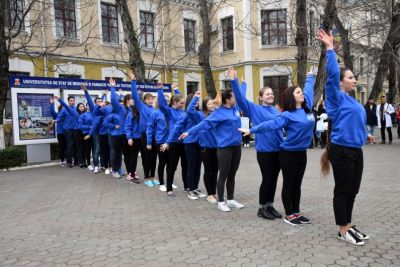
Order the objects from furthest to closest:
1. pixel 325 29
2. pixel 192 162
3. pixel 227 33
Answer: pixel 227 33, pixel 325 29, pixel 192 162

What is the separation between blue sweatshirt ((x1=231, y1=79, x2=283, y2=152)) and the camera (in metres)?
5.20

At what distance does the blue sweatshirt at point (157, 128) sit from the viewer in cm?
742

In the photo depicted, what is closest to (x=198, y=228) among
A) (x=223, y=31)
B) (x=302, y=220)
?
(x=302, y=220)

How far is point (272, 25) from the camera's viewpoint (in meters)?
26.2

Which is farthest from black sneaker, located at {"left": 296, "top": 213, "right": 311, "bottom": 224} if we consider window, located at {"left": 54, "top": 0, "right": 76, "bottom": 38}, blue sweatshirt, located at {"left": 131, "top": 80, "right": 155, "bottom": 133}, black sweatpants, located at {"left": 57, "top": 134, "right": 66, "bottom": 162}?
window, located at {"left": 54, "top": 0, "right": 76, "bottom": 38}

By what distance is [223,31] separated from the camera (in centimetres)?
2803

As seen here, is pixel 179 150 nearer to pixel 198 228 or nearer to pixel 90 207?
pixel 90 207

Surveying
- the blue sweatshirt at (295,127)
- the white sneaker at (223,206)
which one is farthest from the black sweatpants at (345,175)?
the white sneaker at (223,206)

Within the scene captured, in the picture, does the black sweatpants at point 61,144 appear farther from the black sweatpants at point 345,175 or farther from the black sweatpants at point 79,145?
the black sweatpants at point 345,175

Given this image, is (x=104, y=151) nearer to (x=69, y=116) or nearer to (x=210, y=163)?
(x=69, y=116)

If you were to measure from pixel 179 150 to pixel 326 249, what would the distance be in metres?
3.62

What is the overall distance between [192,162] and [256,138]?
6.12 ft

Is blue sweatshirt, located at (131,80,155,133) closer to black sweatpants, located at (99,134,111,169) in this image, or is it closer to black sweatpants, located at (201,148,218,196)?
black sweatpants, located at (201,148,218,196)

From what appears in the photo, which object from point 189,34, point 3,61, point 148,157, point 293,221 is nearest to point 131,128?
point 148,157
